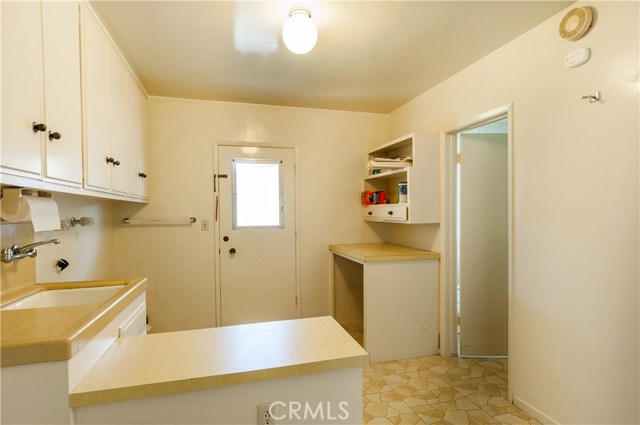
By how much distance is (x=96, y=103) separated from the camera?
1.52m

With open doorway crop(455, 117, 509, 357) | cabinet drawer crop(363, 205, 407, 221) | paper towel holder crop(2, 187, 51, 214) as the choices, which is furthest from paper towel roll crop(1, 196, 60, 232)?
open doorway crop(455, 117, 509, 357)

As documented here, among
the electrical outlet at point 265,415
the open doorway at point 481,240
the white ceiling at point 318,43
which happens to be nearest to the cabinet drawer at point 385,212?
the open doorway at point 481,240

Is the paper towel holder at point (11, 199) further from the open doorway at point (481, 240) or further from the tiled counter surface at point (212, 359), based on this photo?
the open doorway at point (481, 240)

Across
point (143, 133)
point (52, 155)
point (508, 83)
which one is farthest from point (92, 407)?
point (508, 83)

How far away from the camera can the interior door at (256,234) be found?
9.72ft

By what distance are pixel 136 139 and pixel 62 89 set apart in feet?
3.95

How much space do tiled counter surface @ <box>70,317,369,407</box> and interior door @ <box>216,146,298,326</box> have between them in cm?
185

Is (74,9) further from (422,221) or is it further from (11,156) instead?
(422,221)

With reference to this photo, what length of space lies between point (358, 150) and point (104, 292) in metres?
2.60

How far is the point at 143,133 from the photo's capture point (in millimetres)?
2564

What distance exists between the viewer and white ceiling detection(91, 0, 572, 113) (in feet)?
5.22

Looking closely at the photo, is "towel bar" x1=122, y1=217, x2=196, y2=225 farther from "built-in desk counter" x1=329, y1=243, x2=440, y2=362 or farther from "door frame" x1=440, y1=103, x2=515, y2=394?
"door frame" x1=440, y1=103, x2=515, y2=394

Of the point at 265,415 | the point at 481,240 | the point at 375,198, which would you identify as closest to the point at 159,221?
the point at 375,198

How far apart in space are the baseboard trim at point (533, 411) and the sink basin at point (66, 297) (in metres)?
2.45
